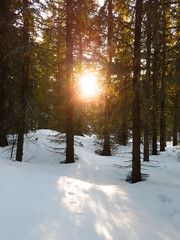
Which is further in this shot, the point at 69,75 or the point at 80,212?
the point at 69,75

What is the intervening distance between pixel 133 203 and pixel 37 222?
8.26ft

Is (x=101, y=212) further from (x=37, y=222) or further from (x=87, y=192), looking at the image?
(x=37, y=222)

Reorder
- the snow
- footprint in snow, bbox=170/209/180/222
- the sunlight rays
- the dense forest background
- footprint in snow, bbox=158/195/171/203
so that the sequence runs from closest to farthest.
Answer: the snow, footprint in snow, bbox=170/209/180/222, footprint in snow, bbox=158/195/171/203, the dense forest background, the sunlight rays

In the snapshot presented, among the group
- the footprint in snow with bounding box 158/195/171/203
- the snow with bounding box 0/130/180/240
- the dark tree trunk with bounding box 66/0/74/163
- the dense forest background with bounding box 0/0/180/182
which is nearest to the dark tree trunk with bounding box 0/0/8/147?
the dense forest background with bounding box 0/0/180/182

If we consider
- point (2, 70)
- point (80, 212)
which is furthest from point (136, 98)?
point (2, 70)

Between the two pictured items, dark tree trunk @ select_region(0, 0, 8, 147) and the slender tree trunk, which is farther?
dark tree trunk @ select_region(0, 0, 8, 147)

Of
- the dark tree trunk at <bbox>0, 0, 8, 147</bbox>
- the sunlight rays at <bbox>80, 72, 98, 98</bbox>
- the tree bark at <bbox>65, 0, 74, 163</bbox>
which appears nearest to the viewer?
the sunlight rays at <bbox>80, 72, 98, 98</bbox>

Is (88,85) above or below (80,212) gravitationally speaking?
above

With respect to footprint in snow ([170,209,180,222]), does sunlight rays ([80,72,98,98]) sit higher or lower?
higher

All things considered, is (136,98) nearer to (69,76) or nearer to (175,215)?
(69,76)

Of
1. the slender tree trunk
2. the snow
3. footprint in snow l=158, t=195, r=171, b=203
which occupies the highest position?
the slender tree trunk

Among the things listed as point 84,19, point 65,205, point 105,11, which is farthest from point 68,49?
point 65,205

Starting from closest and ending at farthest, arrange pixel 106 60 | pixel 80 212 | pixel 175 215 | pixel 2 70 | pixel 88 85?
pixel 80 212 → pixel 175 215 → pixel 106 60 → pixel 88 85 → pixel 2 70

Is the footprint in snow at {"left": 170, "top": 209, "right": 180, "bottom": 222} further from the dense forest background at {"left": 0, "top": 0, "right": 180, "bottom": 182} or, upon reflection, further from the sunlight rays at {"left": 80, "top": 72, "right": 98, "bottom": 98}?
the sunlight rays at {"left": 80, "top": 72, "right": 98, "bottom": 98}
